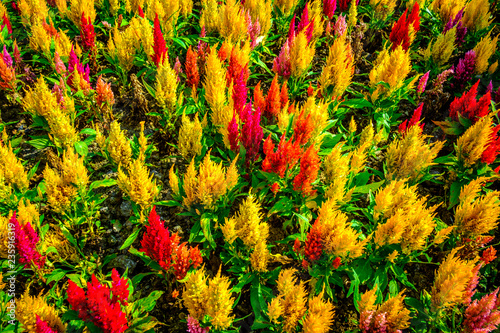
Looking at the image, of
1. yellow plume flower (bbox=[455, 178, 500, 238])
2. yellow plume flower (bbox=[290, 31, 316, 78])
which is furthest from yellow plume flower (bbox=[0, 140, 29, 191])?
yellow plume flower (bbox=[455, 178, 500, 238])

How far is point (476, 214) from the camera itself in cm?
269

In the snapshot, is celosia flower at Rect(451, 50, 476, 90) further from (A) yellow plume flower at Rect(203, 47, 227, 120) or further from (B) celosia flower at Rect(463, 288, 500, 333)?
(A) yellow plume flower at Rect(203, 47, 227, 120)

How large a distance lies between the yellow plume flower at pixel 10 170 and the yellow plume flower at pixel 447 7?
5.65 m

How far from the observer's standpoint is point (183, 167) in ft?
11.8

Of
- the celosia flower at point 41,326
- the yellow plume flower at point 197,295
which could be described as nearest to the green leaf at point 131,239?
the celosia flower at point 41,326

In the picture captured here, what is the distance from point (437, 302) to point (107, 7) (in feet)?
18.7

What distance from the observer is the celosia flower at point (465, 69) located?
Answer: 403 cm

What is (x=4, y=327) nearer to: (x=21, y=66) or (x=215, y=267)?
(x=215, y=267)

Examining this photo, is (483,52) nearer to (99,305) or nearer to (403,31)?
(403,31)

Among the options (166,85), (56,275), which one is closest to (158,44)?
(166,85)

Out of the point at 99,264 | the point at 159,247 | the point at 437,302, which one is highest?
the point at 159,247

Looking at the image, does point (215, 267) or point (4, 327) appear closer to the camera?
point (4, 327)

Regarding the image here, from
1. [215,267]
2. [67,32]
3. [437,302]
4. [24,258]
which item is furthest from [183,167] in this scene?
[67,32]

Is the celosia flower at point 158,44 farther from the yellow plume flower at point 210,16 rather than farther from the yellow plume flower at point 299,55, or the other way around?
the yellow plume flower at point 299,55
